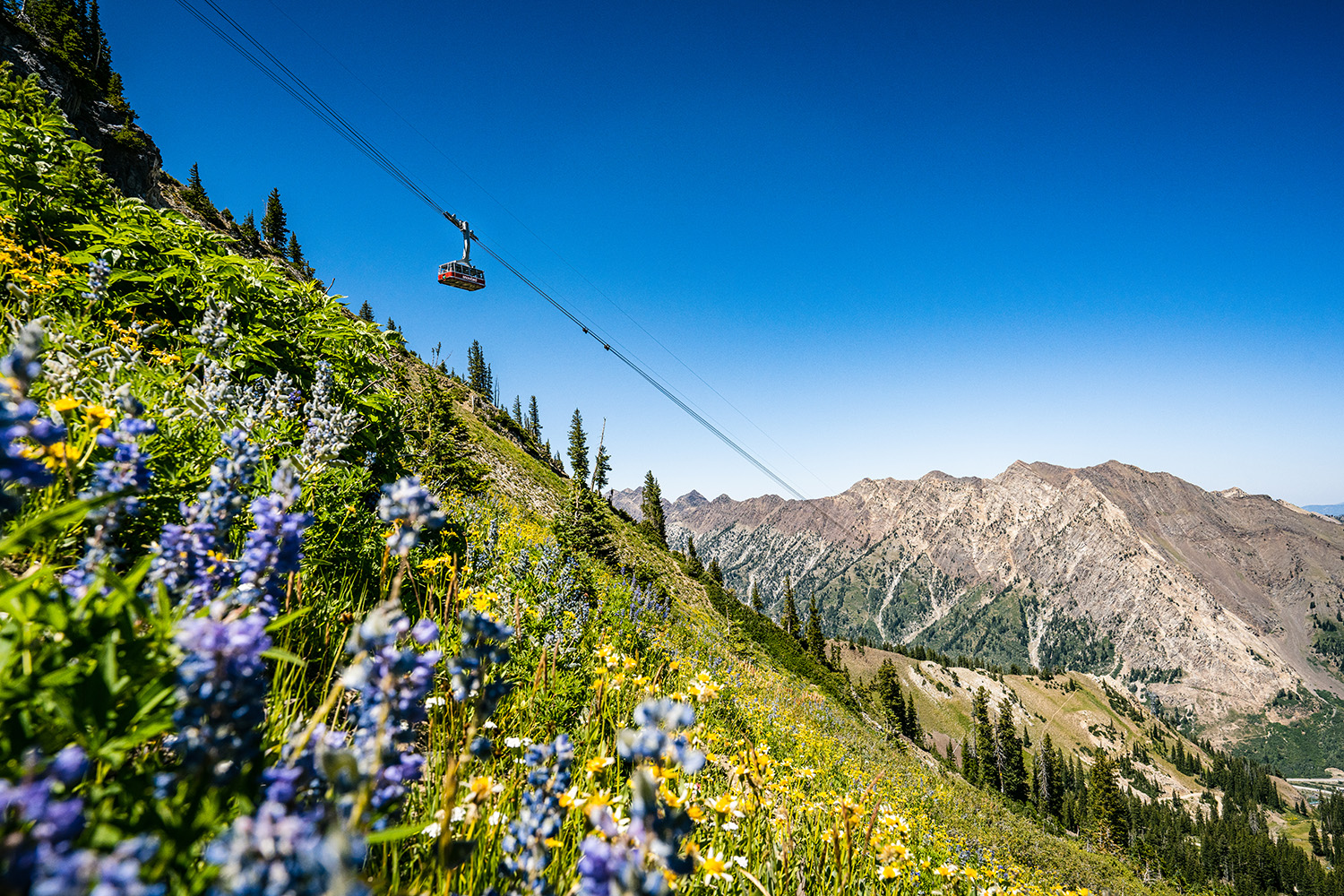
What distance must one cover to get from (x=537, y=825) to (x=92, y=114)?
5073cm

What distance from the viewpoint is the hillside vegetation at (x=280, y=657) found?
3.89 ft

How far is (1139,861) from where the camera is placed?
77312 mm

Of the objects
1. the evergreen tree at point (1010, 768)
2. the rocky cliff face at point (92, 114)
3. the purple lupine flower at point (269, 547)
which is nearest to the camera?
the purple lupine flower at point (269, 547)

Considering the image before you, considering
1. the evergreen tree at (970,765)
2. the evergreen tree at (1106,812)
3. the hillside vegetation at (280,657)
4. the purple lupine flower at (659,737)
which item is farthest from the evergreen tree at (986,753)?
the purple lupine flower at (659,737)

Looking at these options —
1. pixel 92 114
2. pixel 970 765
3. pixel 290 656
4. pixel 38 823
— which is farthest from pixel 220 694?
pixel 970 765

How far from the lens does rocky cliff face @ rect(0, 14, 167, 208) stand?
2816 cm

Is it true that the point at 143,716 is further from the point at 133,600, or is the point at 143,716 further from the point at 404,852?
the point at 404,852

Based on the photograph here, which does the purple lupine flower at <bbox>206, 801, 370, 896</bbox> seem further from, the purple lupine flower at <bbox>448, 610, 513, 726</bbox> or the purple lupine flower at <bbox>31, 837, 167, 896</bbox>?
the purple lupine flower at <bbox>448, 610, 513, 726</bbox>

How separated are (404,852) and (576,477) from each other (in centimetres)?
1670

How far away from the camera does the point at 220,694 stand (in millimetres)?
1168

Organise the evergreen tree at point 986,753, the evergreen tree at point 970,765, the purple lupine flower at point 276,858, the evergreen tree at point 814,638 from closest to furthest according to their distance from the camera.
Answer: the purple lupine flower at point 276,858 → the evergreen tree at point 814,638 → the evergreen tree at point 970,765 → the evergreen tree at point 986,753

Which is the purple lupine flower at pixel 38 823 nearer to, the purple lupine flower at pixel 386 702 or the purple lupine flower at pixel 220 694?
the purple lupine flower at pixel 220 694

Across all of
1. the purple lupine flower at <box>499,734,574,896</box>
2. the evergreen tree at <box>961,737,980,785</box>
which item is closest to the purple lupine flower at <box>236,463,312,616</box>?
the purple lupine flower at <box>499,734,574,896</box>

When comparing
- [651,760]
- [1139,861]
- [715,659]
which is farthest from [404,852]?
[1139,861]
